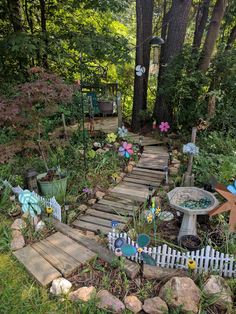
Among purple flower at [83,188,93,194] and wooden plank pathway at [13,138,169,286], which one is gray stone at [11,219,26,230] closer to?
wooden plank pathway at [13,138,169,286]

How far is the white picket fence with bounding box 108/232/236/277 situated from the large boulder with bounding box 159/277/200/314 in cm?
29

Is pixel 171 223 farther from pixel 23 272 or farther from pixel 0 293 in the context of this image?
pixel 0 293

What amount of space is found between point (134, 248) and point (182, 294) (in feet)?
1.75

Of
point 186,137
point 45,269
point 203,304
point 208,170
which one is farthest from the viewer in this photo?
point 186,137

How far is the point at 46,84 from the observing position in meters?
3.36

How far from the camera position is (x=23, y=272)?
7.81 ft

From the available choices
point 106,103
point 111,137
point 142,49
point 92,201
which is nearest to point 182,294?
point 92,201

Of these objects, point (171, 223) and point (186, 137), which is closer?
point (171, 223)

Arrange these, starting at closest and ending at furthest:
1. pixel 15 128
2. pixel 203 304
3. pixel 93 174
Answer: pixel 203 304
pixel 15 128
pixel 93 174

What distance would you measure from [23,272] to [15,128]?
1964 mm

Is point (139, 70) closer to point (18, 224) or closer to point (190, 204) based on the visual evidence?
point (190, 204)

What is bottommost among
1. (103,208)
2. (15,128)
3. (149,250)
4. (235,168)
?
(103,208)

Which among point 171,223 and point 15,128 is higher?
point 15,128

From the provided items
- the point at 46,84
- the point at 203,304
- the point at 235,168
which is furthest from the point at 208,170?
the point at 46,84
